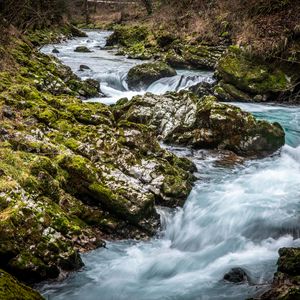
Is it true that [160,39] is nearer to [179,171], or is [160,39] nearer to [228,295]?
[179,171]

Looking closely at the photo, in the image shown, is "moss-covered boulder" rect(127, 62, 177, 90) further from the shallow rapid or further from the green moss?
the green moss

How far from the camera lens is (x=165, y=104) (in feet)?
38.0

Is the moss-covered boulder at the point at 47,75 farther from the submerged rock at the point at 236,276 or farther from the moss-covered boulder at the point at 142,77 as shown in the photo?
the submerged rock at the point at 236,276

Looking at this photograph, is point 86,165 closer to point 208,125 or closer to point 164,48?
point 208,125

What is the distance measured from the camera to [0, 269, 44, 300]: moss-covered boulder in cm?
400

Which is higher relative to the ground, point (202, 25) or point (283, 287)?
point (202, 25)

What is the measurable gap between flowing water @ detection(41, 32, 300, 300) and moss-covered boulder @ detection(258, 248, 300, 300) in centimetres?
53

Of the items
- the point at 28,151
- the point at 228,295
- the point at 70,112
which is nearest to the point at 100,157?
the point at 28,151

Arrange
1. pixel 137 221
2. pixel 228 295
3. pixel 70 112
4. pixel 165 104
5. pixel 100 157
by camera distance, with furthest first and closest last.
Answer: pixel 165 104
pixel 70 112
pixel 100 157
pixel 137 221
pixel 228 295

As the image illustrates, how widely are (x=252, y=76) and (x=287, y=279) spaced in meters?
11.4

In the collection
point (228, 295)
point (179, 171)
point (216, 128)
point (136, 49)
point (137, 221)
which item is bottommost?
point (228, 295)

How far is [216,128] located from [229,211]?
123 inches

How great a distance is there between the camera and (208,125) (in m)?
10.5

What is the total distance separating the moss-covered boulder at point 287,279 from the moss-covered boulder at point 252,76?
10526mm
